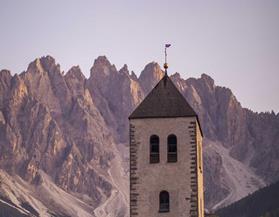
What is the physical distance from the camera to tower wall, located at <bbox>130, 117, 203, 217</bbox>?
54750mm

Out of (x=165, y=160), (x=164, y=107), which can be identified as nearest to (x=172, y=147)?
(x=165, y=160)

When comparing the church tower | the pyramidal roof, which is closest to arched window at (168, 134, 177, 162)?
the church tower

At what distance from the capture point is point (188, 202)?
54.7 metres

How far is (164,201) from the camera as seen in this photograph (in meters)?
55.0

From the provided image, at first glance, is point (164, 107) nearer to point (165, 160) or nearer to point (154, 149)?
point (154, 149)

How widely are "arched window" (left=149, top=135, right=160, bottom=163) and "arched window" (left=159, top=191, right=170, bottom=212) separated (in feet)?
7.41

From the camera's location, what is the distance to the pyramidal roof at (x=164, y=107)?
5678cm

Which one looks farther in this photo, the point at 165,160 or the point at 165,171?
the point at 165,160

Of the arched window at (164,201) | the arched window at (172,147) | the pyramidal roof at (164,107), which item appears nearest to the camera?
the arched window at (164,201)

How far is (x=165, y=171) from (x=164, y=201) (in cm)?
199

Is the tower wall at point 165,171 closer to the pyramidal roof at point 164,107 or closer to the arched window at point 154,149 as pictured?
the arched window at point 154,149

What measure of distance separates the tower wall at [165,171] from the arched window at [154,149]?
23 cm

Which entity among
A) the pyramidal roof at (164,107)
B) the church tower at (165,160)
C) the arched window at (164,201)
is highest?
the pyramidal roof at (164,107)

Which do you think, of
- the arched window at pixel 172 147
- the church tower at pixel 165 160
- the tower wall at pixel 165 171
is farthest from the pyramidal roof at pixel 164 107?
the arched window at pixel 172 147
